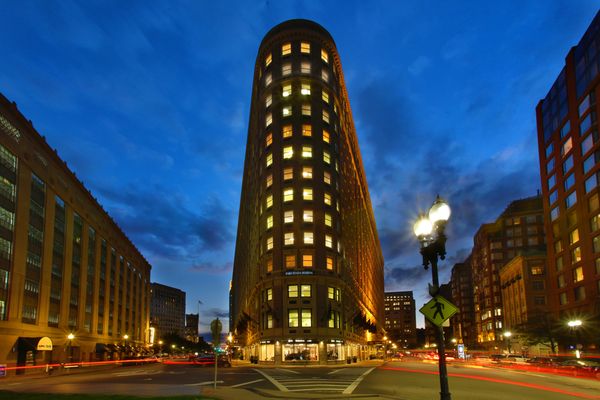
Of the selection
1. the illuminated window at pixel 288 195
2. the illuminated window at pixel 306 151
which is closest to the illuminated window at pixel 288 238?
the illuminated window at pixel 288 195

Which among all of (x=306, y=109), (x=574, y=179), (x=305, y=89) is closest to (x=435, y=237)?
(x=306, y=109)

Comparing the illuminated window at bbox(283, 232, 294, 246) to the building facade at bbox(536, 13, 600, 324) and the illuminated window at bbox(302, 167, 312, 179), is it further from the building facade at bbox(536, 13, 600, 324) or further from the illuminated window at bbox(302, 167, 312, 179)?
the building facade at bbox(536, 13, 600, 324)

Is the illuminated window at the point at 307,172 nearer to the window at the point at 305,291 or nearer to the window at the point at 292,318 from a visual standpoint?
the window at the point at 305,291

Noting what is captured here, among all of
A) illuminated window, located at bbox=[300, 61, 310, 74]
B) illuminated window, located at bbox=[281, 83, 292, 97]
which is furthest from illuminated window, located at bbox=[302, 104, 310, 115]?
illuminated window, located at bbox=[300, 61, 310, 74]

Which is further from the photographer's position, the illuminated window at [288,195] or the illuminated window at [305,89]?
the illuminated window at [305,89]

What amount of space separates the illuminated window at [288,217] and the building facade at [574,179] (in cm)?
4597

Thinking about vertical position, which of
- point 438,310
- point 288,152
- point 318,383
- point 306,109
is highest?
point 306,109

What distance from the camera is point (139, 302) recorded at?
123500mm

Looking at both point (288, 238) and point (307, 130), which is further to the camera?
point (307, 130)

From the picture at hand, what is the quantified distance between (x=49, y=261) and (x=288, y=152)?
123ft

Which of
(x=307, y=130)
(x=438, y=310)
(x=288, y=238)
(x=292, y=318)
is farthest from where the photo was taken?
(x=307, y=130)

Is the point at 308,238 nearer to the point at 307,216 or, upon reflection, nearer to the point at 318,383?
the point at 307,216

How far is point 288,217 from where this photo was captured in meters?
80.9

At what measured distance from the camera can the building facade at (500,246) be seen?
159125mm
